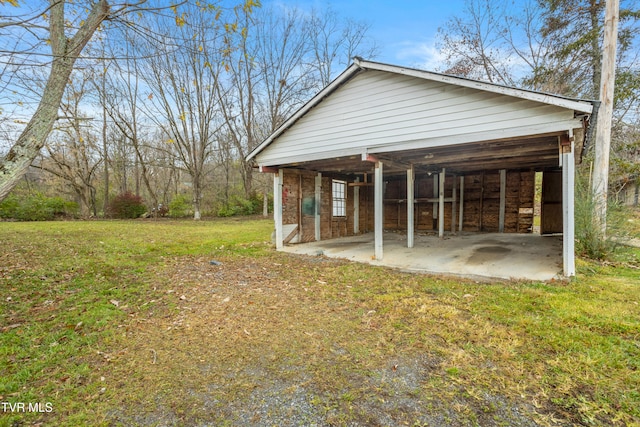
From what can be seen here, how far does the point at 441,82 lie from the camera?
5152mm

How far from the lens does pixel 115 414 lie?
1.86 metres

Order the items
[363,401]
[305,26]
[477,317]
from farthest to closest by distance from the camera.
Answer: [305,26]
[477,317]
[363,401]

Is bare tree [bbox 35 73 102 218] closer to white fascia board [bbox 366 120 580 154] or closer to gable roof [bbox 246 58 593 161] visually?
gable roof [bbox 246 58 593 161]

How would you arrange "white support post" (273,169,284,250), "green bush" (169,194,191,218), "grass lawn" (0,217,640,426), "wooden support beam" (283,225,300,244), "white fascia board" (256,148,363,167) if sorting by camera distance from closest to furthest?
"grass lawn" (0,217,640,426), "white fascia board" (256,148,363,167), "white support post" (273,169,284,250), "wooden support beam" (283,225,300,244), "green bush" (169,194,191,218)

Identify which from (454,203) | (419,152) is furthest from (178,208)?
(419,152)

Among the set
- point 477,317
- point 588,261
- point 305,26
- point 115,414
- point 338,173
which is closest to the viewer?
point 115,414

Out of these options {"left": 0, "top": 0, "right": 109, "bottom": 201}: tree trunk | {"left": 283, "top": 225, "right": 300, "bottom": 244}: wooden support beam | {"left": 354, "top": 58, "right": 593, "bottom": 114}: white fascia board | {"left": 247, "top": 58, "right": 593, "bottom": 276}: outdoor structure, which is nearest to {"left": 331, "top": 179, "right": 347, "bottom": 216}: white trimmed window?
{"left": 247, "top": 58, "right": 593, "bottom": 276}: outdoor structure

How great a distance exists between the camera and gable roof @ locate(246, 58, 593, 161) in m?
4.04

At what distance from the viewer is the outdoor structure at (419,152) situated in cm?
465

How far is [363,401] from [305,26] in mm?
22746

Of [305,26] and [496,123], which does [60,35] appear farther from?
[305,26]

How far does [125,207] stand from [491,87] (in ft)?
64.4

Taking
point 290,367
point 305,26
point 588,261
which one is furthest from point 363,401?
point 305,26

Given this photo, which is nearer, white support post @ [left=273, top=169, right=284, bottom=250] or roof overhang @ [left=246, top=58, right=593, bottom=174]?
roof overhang @ [left=246, top=58, right=593, bottom=174]
